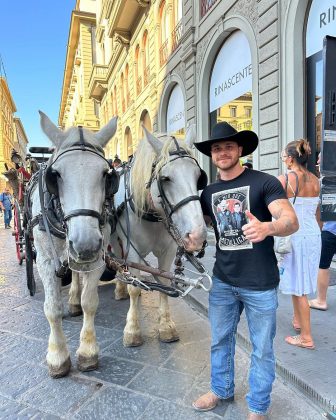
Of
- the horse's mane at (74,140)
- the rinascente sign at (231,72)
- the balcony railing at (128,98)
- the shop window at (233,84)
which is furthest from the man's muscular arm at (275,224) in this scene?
the balcony railing at (128,98)

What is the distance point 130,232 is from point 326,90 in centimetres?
194

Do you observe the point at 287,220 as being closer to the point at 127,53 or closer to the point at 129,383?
the point at 129,383

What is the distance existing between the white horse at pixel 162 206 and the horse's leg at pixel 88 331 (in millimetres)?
444

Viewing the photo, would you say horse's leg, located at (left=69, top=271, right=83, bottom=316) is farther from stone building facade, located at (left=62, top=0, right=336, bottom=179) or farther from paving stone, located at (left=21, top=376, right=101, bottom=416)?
stone building facade, located at (left=62, top=0, right=336, bottom=179)

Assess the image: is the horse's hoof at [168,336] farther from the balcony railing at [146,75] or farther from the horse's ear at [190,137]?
the balcony railing at [146,75]

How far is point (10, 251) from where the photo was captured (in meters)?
8.73

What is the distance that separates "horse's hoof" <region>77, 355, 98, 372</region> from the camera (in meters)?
2.69

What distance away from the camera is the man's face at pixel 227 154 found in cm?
196

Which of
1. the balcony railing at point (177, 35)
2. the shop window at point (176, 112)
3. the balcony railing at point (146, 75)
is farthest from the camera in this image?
the balcony railing at point (146, 75)

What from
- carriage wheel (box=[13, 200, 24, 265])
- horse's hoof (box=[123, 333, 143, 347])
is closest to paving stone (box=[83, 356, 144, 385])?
horse's hoof (box=[123, 333, 143, 347])

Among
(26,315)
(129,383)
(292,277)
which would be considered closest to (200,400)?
(129,383)

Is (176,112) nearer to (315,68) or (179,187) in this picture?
(315,68)

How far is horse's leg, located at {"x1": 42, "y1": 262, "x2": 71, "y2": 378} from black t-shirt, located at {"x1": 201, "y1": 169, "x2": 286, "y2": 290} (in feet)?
4.58

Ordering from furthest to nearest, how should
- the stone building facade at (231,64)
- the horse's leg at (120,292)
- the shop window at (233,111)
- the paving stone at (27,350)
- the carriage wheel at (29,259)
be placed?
the shop window at (233,111) → the stone building facade at (231,64) → the horse's leg at (120,292) → the carriage wheel at (29,259) → the paving stone at (27,350)
